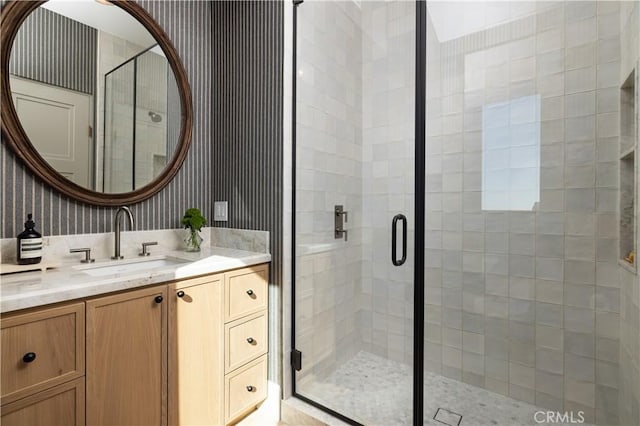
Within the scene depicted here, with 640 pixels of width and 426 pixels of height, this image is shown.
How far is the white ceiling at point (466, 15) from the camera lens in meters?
1.95

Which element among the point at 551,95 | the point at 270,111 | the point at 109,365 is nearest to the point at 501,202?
the point at 551,95

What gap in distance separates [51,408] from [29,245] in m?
0.66

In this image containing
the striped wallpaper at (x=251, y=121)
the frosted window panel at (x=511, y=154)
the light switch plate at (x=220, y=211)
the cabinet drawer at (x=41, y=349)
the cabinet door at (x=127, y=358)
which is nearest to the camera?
the cabinet drawer at (x=41, y=349)

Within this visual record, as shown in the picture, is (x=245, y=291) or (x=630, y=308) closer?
(x=630, y=308)

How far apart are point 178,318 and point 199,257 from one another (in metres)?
0.37

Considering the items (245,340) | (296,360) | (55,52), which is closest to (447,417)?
(296,360)

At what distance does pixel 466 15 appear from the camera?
6.69 feet

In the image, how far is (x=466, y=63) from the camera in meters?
2.04

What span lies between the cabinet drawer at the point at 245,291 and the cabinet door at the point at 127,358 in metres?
0.32

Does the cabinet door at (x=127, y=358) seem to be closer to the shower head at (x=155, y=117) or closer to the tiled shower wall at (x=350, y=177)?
the tiled shower wall at (x=350, y=177)

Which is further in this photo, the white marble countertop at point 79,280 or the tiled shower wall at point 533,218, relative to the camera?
the tiled shower wall at point 533,218

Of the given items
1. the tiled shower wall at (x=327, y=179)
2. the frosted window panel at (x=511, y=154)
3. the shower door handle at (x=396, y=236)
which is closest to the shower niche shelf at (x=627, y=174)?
the frosted window panel at (x=511, y=154)

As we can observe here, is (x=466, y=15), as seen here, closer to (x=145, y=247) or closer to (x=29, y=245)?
(x=145, y=247)

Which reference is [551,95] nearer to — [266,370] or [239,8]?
[239,8]
